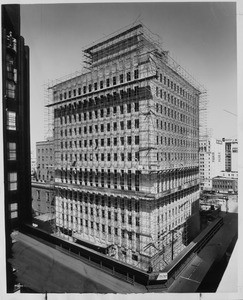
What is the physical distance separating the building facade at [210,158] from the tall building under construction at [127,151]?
104 ft

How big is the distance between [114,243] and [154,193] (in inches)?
245

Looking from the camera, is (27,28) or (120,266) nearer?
(27,28)

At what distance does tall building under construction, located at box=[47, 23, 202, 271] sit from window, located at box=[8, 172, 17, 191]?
6.74 metres

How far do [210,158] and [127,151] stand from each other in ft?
136

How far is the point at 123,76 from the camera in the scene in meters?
17.1

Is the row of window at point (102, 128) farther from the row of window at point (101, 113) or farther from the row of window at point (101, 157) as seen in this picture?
the row of window at point (101, 157)

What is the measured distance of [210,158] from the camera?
172 feet

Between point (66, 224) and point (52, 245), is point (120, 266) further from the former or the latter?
point (66, 224)

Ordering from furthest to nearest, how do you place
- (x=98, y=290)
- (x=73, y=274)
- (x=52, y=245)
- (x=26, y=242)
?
(x=52, y=245)
(x=26, y=242)
(x=73, y=274)
(x=98, y=290)

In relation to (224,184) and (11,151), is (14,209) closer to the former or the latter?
(11,151)

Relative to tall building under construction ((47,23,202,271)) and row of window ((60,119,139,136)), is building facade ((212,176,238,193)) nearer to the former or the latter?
tall building under construction ((47,23,202,271))

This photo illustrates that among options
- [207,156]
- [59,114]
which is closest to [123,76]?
[59,114]

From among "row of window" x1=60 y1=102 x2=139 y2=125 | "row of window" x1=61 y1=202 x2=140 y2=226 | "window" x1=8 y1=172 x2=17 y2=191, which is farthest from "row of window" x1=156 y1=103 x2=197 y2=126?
"window" x1=8 y1=172 x2=17 y2=191

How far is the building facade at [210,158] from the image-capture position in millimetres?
52250
